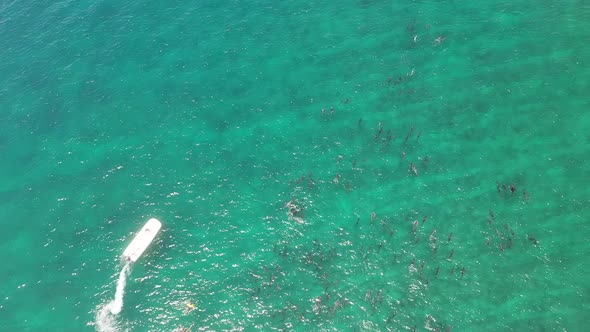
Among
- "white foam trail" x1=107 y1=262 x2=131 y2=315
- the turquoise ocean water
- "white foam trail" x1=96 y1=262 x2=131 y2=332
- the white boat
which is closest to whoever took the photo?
"white foam trail" x1=96 y1=262 x2=131 y2=332

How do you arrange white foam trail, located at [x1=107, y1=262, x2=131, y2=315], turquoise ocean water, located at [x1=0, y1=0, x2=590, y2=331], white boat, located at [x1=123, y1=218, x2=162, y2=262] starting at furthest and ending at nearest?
1. white boat, located at [x1=123, y1=218, x2=162, y2=262]
2. white foam trail, located at [x1=107, y1=262, x2=131, y2=315]
3. turquoise ocean water, located at [x1=0, y1=0, x2=590, y2=331]

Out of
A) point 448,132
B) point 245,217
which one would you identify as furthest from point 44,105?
point 448,132

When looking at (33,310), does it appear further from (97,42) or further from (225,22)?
(225,22)

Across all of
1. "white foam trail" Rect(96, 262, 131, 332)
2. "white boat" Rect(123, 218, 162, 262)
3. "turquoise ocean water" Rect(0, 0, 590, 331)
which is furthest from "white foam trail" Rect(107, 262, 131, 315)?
"white boat" Rect(123, 218, 162, 262)

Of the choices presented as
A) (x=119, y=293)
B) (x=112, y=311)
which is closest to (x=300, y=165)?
(x=119, y=293)

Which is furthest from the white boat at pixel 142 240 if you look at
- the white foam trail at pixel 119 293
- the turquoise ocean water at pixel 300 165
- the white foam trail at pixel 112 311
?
the white foam trail at pixel 112 311

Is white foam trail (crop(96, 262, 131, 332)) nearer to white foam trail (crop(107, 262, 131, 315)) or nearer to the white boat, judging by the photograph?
white foam trail (crop(107, 262, 131, 315))

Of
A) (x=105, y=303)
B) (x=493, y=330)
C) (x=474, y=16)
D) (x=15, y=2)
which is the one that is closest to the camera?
(x=493, y=330)
